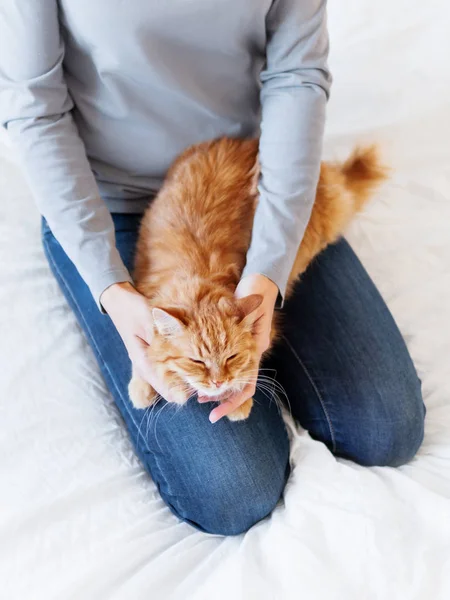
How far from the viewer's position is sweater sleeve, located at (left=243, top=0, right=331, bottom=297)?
1.14 meters

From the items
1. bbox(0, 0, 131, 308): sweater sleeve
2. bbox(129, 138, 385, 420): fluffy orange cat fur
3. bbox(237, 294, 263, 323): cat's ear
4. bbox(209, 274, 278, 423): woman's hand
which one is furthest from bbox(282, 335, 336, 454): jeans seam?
bbox(0, 0, 131, 308): sweater sleeve

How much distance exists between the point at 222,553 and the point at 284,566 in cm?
13

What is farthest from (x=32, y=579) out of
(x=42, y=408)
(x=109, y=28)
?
(x=109, y=28)

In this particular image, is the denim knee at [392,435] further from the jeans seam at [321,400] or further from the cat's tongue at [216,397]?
the cat's tongue at [216,397]

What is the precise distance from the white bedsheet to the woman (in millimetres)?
61

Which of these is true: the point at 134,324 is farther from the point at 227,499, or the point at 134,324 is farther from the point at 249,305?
the point at 227,499

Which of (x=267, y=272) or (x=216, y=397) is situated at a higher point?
(x=267, y=272)

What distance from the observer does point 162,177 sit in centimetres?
132

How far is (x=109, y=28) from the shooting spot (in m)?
1.03

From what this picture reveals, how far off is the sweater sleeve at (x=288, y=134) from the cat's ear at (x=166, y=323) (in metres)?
0.24

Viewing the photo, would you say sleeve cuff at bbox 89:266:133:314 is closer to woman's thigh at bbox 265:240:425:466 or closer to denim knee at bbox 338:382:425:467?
woman's thigh at bbox 265:240:425:466

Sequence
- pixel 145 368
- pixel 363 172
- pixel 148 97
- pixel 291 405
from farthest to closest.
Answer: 1. pixel 363 172
2. pixel 291 405
3. pixel 148 97
4. pixel 145 368

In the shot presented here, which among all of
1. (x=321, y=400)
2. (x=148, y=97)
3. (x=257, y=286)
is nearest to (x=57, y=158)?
(x=148, y=97)

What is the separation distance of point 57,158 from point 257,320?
533 millimetres
